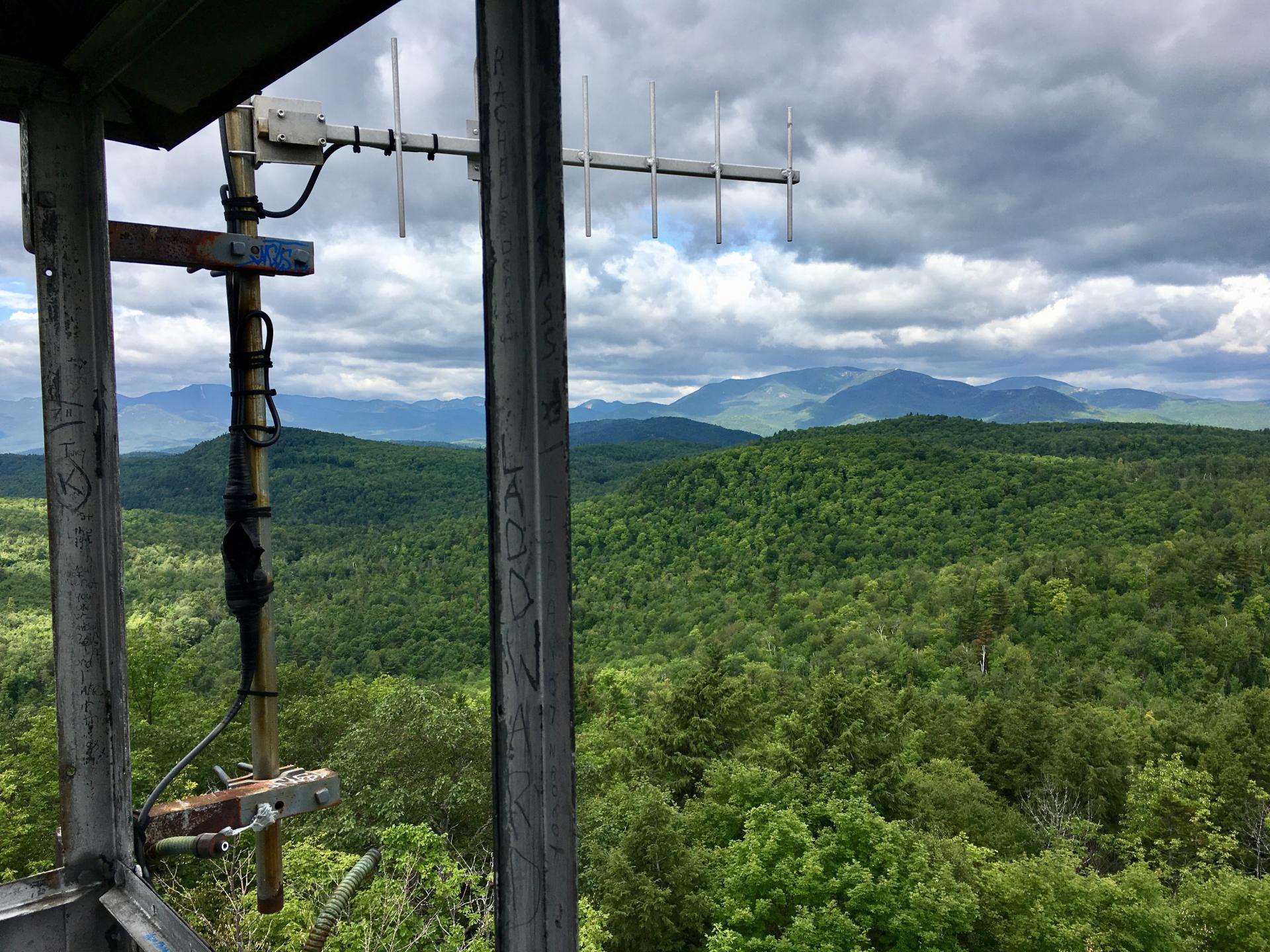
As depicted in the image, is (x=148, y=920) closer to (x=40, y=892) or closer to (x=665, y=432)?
(x=40, y=892)

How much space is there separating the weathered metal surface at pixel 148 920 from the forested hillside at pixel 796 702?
6489 mm

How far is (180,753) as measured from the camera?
51.4 feet

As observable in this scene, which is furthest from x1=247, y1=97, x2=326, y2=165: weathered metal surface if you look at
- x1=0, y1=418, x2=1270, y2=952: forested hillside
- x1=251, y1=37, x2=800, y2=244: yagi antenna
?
x1=0, y1=418, x2=1270, y2=952: forested hillside

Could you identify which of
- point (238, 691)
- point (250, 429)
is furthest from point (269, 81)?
point (238, 691)

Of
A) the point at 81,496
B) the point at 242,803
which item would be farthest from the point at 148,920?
the point at 81,496

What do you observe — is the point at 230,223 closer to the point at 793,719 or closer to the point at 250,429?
the point at 250,429

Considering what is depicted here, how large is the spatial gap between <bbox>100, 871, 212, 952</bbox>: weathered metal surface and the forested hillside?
21.3 feet

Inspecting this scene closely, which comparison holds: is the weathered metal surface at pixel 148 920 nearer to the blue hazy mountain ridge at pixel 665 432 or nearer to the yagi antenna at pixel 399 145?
the yagi antenna at pixel 399 145

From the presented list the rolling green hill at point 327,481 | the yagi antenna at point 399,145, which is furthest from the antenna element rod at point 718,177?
the rolling green hill at point 327,481

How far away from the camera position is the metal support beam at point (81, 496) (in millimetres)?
2004

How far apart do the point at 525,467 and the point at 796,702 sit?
30.8 metres

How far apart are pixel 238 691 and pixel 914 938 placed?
57.9 ft

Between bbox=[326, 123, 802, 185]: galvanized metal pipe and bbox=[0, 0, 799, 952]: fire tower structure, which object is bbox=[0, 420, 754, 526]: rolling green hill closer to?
bbox=[326, 123, 802, 185]: galvanized metal pipe

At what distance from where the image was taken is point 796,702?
29.8m
